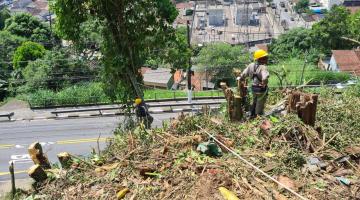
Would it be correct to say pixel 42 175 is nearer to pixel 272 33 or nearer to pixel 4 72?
pixel 4 72

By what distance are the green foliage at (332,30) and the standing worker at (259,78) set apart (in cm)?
3789

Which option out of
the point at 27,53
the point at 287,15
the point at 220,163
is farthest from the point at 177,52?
the point at 287,15

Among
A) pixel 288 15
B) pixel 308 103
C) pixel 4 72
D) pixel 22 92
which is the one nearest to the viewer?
pixel 308 103

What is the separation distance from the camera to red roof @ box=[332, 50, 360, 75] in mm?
39450

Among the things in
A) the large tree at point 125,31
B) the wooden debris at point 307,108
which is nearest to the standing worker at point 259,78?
the wooden debris at point 307,108

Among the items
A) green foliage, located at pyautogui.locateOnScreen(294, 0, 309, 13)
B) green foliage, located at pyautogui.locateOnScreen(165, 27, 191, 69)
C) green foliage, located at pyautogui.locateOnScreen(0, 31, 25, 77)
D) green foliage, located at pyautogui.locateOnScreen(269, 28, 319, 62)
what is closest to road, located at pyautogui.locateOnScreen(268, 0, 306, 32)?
green foliage, located at pyautogui.locateOnScreen(294, 0, 309, 13)

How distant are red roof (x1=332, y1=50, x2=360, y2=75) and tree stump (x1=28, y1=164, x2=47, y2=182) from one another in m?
36.2

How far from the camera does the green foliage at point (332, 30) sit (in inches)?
1748

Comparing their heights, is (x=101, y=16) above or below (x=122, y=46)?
above

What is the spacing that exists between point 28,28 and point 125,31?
3779 centimetres

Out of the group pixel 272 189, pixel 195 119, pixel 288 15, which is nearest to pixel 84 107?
pixel 195 119

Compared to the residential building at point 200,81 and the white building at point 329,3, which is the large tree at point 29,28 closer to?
the residential building at point 200,81

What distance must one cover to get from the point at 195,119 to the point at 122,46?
5.14 m

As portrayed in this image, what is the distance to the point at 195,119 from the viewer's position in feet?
28.4
